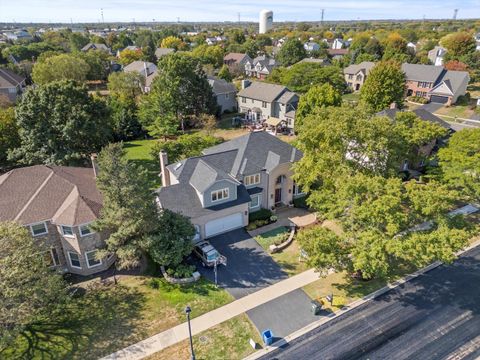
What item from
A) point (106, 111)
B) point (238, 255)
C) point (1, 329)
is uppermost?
point (106, 111)

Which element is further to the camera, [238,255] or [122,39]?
[122,39]

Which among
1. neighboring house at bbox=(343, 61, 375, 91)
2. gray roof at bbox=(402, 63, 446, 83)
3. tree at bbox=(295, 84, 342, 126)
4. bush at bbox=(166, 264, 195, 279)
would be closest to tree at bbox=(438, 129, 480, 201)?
tree at bbox=(295, 84, 342, 126)

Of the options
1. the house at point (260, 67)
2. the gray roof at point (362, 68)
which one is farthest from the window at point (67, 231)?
the house at point (260, 67)

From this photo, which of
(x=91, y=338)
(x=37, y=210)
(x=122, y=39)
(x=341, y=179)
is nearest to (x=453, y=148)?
(x=341, y=179)

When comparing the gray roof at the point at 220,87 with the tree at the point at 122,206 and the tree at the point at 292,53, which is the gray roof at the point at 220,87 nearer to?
the tree at the point at 122,206

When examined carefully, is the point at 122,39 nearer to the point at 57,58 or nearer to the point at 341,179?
the point at 57,58
